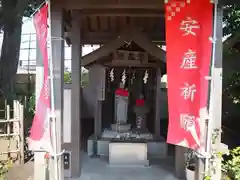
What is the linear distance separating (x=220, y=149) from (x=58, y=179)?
216 centimetres

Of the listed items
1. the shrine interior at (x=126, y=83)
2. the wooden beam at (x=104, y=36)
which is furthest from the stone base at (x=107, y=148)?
the wooden beam at (x=104, y=36)

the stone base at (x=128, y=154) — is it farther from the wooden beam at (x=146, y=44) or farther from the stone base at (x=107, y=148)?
the wooden beam at (x=146, y=44)

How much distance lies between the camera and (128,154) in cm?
652

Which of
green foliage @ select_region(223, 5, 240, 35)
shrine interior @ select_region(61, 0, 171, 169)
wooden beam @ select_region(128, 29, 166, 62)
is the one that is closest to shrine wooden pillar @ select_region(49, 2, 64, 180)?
shrine interior @ select_region(61, 0, 171, 169)

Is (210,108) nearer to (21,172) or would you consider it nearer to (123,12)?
(123,12)

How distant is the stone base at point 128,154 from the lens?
6.50m

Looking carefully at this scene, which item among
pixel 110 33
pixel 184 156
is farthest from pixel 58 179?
pixel 110 33

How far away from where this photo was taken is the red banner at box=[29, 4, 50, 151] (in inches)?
157

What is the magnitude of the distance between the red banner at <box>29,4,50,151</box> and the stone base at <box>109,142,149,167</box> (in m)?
2.68

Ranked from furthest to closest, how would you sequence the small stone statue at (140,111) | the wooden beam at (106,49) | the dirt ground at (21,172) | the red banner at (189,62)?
the small stone statue at (140,111) < the wooden beam at (106,49) < the dirt ground at (21,172) < the red banner at (189,62)

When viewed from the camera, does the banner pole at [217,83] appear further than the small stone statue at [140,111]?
No

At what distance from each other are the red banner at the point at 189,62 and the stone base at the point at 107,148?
3.52m

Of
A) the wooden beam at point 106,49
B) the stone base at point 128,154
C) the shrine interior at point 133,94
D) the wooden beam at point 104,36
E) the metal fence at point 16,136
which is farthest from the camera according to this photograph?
the shrine interior at point 133,94

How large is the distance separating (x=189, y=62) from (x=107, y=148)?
3993mm
